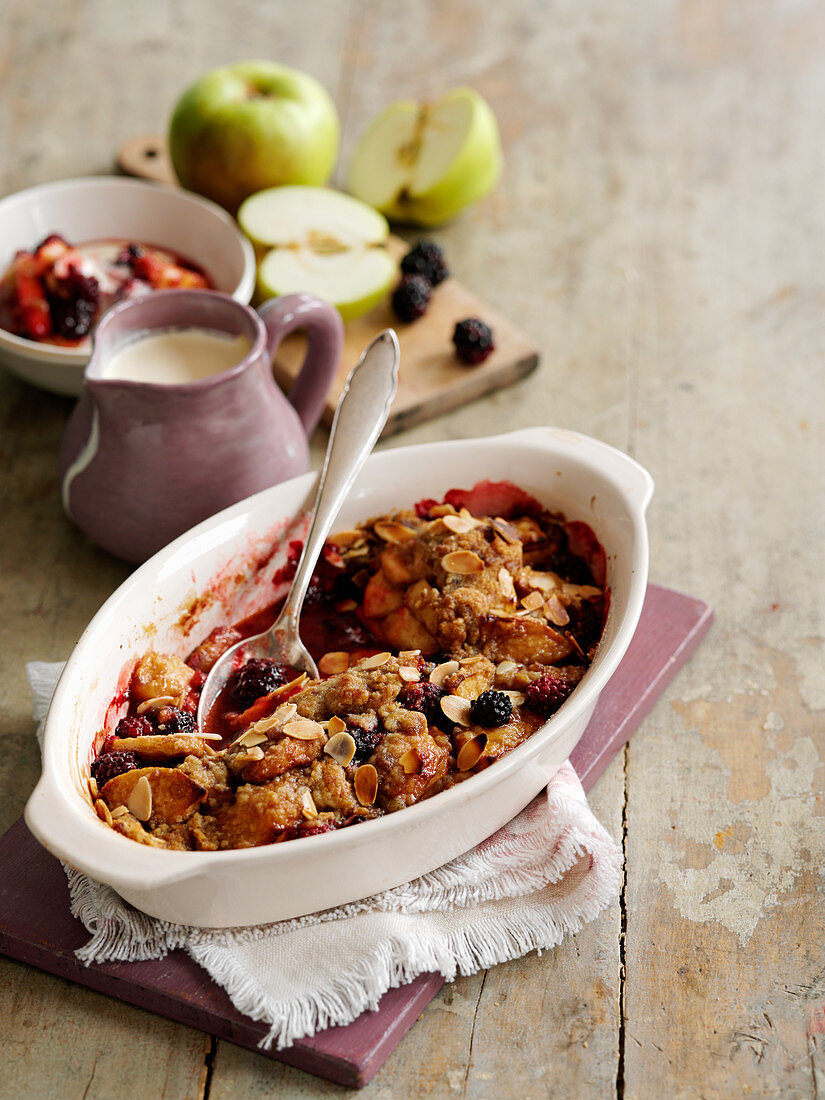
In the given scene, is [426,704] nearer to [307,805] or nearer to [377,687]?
[377,687]

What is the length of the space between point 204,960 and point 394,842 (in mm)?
330

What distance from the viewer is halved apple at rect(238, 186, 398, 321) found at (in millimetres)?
2965

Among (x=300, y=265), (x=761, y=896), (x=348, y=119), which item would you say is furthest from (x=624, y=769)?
(x=348, y=119)

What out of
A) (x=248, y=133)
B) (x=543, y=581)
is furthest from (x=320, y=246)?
(x=543, y=581)

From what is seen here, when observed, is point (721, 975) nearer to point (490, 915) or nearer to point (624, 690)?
point (490, 915)

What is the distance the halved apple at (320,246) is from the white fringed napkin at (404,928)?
154 centimetres

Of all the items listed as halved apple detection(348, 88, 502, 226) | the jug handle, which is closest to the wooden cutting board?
the jug handle

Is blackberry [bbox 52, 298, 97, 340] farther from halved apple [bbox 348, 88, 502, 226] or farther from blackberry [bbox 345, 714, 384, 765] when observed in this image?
blackberry [bbox 345, 714, 384, 765]

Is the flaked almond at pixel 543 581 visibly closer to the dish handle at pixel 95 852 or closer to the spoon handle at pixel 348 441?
the spoon handle at pixel 348 441

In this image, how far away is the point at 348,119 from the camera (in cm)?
379

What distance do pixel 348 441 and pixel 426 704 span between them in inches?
21.7

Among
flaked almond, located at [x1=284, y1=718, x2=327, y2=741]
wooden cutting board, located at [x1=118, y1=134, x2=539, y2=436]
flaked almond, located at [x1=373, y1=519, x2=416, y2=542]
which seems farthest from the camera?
wooden cutting board, located at [x1=118, y1=134, x2=539, y2=436]

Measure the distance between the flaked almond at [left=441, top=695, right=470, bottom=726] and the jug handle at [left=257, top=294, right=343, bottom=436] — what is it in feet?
2.91

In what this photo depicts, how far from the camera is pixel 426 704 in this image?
181 cm
